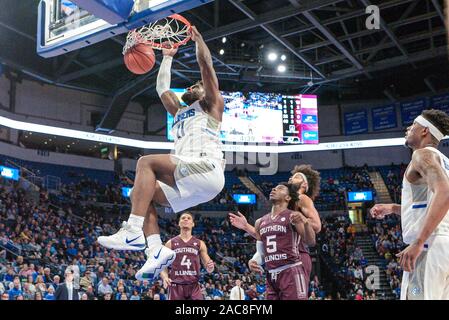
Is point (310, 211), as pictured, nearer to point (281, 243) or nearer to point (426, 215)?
point (281, 243)

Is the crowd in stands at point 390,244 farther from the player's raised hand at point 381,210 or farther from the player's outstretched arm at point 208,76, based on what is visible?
the player's outstretched arm at point 208,76

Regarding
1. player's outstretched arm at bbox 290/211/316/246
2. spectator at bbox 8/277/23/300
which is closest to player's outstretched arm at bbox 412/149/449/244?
player's outstretched arm at bbox 290/211/316/246

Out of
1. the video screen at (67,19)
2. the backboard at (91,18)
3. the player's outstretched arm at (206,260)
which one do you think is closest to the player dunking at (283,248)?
the player's outstretched arm at (206,260)

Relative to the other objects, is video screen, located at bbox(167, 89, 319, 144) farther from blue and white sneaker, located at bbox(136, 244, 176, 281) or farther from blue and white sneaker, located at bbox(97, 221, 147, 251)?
blue and white sneaker, located at bbox(97, 221, 147, 251)

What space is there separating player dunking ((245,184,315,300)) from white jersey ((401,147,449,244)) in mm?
1609

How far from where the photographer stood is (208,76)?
16.1 ft

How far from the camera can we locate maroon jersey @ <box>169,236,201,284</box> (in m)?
8.02

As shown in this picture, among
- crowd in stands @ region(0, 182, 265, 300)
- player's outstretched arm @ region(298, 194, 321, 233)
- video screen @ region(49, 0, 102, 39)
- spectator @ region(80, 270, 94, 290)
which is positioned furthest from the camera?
spectator @ region(80, 270, 94, 290)

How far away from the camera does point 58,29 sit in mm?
6234

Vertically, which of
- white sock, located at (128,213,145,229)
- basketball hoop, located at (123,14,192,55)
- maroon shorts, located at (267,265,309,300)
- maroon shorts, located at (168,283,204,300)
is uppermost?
basketball hoop, located at (123,14,192,55)

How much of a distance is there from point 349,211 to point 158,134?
10.6 metres

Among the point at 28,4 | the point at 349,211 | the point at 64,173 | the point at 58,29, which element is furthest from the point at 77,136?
the point at 58,29

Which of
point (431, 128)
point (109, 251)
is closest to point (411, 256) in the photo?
point (431, 128)

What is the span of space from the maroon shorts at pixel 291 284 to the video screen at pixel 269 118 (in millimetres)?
15314
